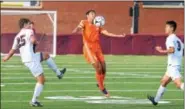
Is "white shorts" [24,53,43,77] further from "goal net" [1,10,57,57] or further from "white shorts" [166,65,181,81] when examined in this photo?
"goal net" [1,10,57,57]

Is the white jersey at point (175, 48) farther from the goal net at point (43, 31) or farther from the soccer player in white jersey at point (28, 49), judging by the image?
the goal net at point (43, 31)

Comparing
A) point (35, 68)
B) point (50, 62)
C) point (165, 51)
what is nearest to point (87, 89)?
point (50, 62)

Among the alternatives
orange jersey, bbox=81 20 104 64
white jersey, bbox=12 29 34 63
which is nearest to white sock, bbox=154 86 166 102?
white jersey, bbox=12 29 34 63

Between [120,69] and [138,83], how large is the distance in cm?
577

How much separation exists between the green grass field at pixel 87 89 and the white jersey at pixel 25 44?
2.85 feet

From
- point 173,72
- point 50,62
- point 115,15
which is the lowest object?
point 115,15

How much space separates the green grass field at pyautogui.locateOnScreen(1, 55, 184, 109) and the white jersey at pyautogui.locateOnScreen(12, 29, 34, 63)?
869 millimetres

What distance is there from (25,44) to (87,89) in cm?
376

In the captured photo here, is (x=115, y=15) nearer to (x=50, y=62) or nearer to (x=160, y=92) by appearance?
(x=50, y=62)

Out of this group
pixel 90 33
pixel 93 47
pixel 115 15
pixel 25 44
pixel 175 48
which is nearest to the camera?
pixel 175 48

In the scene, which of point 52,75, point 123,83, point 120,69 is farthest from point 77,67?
point 123,83

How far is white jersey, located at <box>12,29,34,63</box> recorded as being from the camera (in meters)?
13.6

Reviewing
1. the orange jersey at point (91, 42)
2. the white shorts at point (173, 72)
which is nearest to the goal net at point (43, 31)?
the orange jersey at point (91, 42)

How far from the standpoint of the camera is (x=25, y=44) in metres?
13.7
